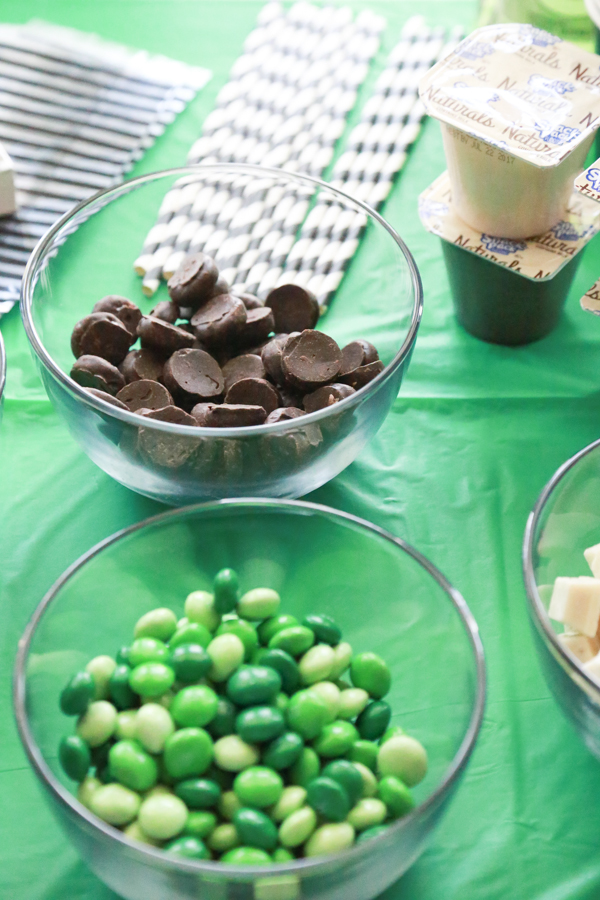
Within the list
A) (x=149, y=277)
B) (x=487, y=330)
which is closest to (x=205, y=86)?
(x=149, y=277)

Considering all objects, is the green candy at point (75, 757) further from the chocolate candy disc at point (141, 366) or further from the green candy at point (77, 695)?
the chocolate candy disc at point (141, 366)

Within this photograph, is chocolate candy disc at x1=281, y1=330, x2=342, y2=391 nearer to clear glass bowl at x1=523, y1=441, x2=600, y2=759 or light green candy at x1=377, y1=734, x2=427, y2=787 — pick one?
clear glass bowl at x1=523, y1=441, x2=600, y2=759

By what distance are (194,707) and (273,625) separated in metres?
0.11

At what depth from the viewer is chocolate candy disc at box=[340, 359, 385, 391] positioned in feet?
3.12

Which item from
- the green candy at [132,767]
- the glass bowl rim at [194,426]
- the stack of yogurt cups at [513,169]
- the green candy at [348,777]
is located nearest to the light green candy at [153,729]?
the green candy at [132,767]

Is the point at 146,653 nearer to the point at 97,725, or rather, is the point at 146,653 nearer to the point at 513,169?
the point at 97,725

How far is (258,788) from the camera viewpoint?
59 centimetres

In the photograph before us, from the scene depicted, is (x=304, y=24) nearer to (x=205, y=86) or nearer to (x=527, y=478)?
(x=205, y=86)

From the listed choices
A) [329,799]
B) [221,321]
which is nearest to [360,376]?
[221,321]

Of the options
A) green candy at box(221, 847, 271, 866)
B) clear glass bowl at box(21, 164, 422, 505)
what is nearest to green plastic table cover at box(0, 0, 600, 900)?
clear glass bowl at box(21, 164, 422, 505)

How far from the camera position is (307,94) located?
56.8 inches

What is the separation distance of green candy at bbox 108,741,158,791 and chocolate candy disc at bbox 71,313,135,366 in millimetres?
462

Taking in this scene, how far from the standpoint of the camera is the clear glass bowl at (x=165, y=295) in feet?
2.73

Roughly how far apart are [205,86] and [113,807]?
1.17 m
